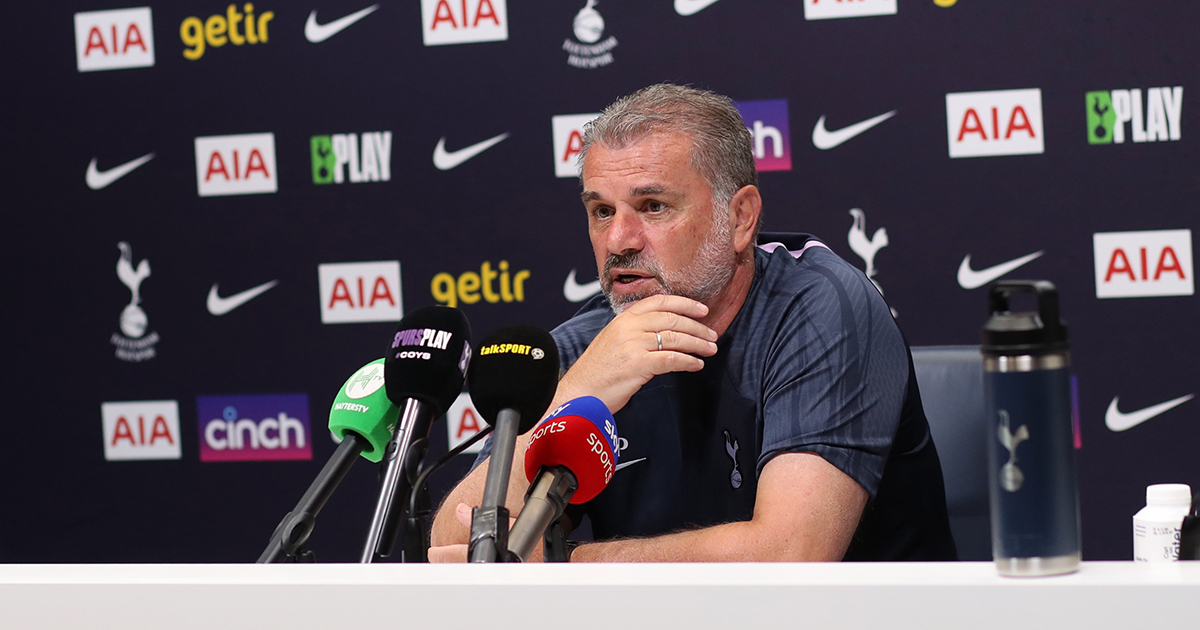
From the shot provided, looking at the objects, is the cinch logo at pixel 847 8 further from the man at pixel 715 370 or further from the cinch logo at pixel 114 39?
the cinch logo at pixel 114 39

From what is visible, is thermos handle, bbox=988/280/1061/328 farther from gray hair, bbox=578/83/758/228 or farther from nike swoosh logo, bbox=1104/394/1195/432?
nike swoosh logo, bbox=1104/394/1195/432

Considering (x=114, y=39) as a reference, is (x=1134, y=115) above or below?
below

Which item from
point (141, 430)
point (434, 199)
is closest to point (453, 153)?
point (434, 199)

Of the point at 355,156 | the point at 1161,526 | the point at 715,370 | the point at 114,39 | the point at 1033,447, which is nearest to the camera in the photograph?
the point at 1033,447

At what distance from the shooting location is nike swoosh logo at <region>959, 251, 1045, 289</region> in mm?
2830

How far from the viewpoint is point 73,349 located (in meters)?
3.33

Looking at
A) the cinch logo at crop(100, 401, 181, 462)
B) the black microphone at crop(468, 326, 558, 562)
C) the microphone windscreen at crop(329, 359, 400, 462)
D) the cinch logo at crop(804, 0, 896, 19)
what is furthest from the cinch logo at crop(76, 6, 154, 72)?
the black microphone at crop(468, 326, 558, 562)

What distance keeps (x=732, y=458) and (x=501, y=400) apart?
2.81 ft

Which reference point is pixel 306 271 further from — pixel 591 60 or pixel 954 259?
pixel 954 259

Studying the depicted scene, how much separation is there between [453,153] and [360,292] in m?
0.51

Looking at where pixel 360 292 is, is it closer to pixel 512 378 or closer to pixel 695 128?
pixel 695 128

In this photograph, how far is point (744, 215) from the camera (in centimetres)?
184

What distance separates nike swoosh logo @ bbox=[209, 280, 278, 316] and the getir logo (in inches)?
94.3

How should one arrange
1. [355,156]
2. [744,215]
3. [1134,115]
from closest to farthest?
[744,215] → [1134,115] → [355,156]
